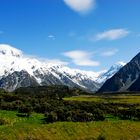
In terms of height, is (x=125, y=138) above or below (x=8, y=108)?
below

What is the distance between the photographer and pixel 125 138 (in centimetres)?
7625

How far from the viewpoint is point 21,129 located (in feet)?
226

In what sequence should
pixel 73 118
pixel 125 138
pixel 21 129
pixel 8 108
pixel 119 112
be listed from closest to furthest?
pixel 21 129, pixel 125 138, pixel 73 118, pixel 8 108, pixel 119 112

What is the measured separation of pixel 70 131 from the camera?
2891 inches

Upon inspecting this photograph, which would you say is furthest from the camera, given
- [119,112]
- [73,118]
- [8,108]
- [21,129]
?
[119,112]

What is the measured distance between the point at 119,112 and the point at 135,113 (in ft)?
29.7

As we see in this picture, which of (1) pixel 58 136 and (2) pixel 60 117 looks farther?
(2) pixel 60 117

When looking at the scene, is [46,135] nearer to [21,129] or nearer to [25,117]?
[21,129]

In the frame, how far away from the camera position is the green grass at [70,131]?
66.8 m

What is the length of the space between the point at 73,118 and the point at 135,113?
34.3 metres

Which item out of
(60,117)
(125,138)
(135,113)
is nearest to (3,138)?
(125,138)

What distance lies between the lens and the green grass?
6675cm

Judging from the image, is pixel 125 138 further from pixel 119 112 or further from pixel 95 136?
pixel 119 112

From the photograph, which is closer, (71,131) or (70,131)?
(70,131)
